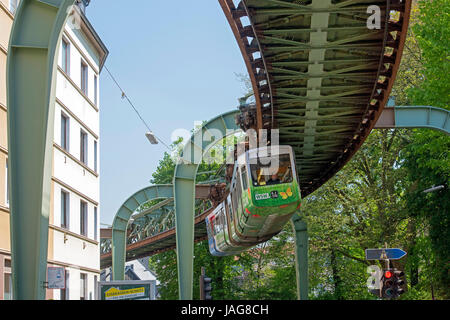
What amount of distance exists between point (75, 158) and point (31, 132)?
608 inches

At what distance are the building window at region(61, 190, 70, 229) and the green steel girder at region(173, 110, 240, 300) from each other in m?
4.65

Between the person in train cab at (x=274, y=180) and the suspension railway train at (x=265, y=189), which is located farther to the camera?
the person in train cab at (x=274, y=180)

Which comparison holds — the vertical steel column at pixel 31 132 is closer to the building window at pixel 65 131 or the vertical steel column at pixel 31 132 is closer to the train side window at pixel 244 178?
the train side window at pixel 244 178

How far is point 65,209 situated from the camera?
23.8 meters

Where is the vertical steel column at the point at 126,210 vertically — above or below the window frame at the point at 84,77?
below

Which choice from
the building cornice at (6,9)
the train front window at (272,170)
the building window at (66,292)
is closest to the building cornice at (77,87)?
the building cornice at (6,9)

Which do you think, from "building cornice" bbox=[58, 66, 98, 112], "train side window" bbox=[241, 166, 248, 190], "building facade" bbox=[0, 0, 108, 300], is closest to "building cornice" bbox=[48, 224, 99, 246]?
"building facade" bbox=[0, 0, 108, 300]

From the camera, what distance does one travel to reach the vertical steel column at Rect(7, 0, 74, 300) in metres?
9.42

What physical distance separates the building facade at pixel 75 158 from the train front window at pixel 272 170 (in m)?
7.22

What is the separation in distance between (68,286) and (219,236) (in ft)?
28.5

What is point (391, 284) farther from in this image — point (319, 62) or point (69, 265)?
point (69, 265)

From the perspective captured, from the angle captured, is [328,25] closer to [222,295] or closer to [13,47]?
[13,47]

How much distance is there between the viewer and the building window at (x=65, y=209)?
2345cm
